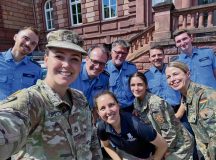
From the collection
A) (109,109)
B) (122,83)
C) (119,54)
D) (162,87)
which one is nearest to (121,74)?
(122,83)

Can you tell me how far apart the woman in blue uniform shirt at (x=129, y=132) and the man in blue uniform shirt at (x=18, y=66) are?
4.23 feet

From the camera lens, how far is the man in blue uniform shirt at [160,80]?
3.57 metres

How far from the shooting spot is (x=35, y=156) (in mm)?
1175

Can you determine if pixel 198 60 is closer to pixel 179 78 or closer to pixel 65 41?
pixel 179 78

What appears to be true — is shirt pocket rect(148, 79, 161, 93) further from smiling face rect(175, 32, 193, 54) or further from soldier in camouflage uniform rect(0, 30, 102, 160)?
soldier in camouflage uniform rect(0, 30, 102, 160)

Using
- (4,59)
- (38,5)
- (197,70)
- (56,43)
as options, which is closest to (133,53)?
(197,70)

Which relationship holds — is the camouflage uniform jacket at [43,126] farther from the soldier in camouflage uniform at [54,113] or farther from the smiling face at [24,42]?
the smiling face at [24,42]

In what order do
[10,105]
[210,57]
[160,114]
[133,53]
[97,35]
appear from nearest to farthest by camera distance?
[10,105], [160,114], [210,57], [133,53], [97,35]

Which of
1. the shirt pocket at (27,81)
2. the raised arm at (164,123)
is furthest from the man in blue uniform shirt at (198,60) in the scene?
the shirt pocket at (27,81)

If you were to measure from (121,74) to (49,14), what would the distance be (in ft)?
46.3

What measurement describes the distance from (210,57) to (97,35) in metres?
10.1

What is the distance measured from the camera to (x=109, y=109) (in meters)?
2.25

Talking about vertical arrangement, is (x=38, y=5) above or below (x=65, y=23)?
above

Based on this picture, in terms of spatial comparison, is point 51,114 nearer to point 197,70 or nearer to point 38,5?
point 197,70
